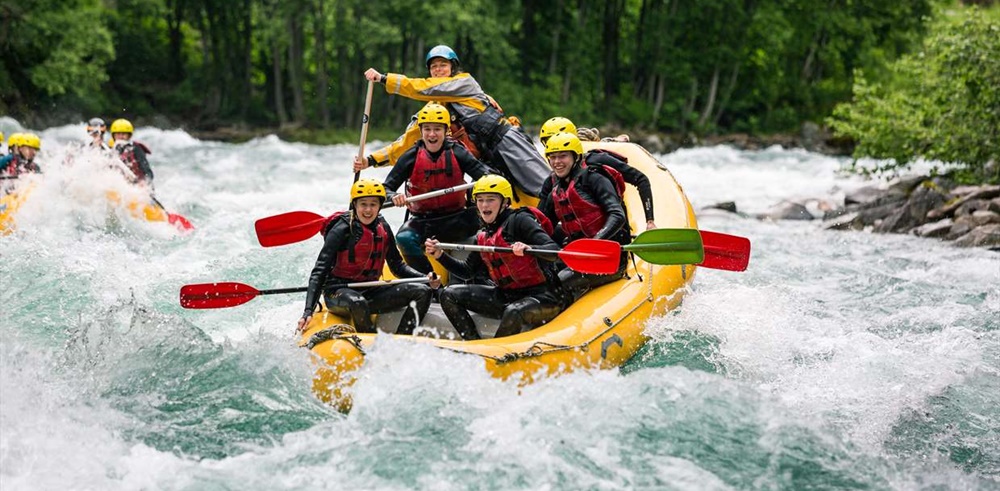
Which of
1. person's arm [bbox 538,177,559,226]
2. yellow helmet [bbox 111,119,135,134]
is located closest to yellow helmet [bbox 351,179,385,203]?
person's arm [bbox 538,177,559,226]

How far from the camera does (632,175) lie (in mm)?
6277

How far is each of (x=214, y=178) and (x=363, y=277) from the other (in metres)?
11.3

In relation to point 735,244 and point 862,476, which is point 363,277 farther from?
point 862,476

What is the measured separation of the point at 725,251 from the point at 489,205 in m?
1.66

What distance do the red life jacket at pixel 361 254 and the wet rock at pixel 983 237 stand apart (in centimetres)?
725

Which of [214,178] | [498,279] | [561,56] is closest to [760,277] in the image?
[498,279]

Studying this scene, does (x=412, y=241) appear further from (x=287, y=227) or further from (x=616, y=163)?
(x=616, y=163)

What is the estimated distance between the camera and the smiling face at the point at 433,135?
19.8ft

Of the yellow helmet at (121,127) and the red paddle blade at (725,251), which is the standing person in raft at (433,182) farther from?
the yellow helmet at (121,127)

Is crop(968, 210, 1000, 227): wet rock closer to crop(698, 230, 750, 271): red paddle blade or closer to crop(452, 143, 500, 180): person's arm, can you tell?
crop(698, 230, 750, 271): red paddle blade

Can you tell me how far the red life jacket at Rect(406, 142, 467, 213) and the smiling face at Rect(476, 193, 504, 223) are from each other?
2.44 feet

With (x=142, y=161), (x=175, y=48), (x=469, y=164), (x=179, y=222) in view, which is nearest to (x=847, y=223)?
(x=469, y=164)

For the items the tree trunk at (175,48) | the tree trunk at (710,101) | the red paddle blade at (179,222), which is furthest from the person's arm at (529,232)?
the tree trunk at (175,48)

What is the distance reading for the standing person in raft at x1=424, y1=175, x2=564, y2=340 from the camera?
17.7 ft
